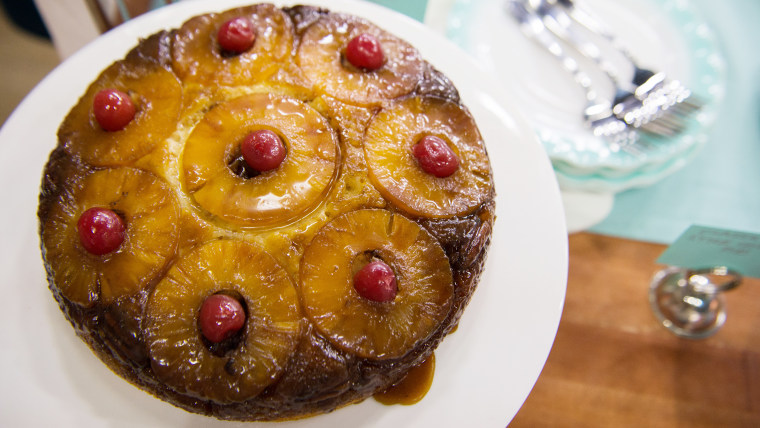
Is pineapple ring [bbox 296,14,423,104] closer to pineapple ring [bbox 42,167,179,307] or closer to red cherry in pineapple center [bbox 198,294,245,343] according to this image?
pineapple ring [bbox 42,167,179,307]

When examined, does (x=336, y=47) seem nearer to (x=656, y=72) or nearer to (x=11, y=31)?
(x=656, y=72)

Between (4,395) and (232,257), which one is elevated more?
(232,257)

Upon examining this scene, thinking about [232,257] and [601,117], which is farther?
[601,117]

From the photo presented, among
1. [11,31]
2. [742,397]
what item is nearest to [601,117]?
[742,397]

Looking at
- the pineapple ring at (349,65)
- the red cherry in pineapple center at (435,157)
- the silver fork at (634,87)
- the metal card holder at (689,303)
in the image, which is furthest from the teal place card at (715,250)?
the pineapple ring at (349,65)

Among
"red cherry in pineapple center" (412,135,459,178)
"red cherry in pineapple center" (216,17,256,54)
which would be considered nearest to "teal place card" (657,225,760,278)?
"red cherry in pineapple center" (412,135,459,178)

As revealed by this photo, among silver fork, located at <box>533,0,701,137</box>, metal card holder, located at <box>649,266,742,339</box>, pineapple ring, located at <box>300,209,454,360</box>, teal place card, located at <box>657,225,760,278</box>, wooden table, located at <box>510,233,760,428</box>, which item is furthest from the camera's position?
silver fork, located at <box>533,0,701,137</box>
